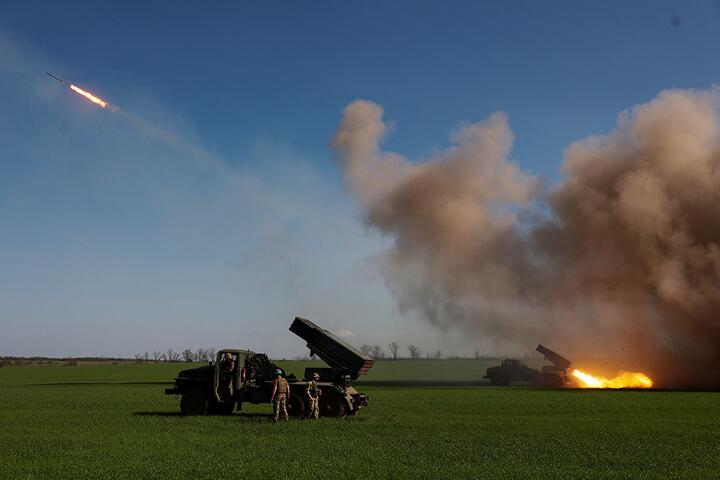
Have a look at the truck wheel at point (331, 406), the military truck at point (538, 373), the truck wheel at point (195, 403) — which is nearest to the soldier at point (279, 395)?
the truck wheel at point (331, 406)

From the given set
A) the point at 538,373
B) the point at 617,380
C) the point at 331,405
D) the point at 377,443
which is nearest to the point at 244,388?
the point at 331,405

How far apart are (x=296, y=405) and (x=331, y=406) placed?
1.18m

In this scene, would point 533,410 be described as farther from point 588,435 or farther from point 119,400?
point 119,400

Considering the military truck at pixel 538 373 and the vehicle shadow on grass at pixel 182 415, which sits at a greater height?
the military truck at pixel 538 373

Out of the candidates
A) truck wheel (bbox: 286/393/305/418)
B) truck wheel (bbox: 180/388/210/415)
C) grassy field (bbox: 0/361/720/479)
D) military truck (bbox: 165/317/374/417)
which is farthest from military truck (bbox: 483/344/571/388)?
truck wheel (bbox: 180/388/210/415)

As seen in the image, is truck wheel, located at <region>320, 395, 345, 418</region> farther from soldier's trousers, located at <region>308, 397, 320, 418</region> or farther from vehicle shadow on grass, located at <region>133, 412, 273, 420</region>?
vehicle shadow on grass, located at <region>133, 412, 273, 420</region>

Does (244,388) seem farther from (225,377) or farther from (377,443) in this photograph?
(377,443)

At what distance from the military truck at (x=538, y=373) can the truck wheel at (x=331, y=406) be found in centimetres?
2609

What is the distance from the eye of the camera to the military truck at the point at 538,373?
44.8 metres

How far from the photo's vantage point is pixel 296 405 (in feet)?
73.0

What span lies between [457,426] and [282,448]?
22.0 feet

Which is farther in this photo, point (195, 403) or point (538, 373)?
point (538, 373)

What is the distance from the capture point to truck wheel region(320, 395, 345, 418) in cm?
2212

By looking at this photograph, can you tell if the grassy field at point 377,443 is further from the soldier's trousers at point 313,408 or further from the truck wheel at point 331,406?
the soldier's trousers at point 313,408
